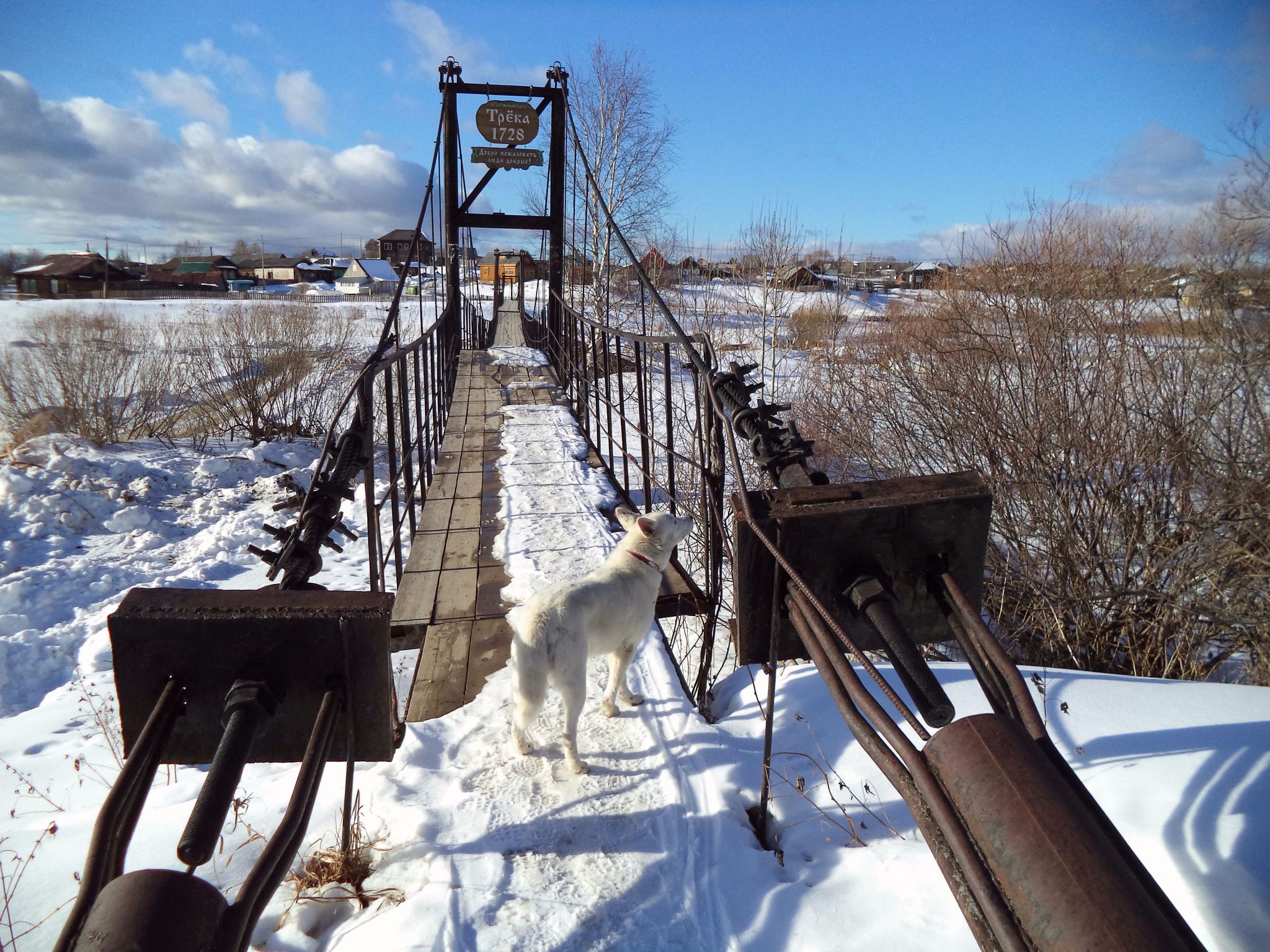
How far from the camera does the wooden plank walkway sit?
2.51 meters

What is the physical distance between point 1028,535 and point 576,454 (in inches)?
147

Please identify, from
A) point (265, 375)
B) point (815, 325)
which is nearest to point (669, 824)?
point (265, 375)

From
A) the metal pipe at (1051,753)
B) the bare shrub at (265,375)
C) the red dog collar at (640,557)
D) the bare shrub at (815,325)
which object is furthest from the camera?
the bare shrub at (265,375)

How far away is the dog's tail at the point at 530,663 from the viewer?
195cm

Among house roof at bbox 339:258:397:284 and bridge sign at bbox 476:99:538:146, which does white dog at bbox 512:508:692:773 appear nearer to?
bridge sign at bbox 476:99:538:146

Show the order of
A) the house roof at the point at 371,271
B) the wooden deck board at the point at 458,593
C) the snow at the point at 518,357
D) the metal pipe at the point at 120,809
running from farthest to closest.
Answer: the house roof at the point at 371,271 → the snow at the point at 518,357 → the wooden deck board at the point at 458,593 → the metal pipe at the point at 120,809

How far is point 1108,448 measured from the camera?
518 cm

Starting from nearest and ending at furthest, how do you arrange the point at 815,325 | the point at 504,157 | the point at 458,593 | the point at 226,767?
the point at 226,767 < the point at 458,593 < the point at 504,157 < the point at 815,325

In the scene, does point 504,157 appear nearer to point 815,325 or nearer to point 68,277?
point 815,325

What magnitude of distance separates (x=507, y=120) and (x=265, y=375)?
6564 millimetres

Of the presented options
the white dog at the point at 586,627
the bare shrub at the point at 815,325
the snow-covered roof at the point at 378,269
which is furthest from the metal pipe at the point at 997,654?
the snow-covered roof at the point at 378,269

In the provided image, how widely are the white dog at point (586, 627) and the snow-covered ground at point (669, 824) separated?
0.50 feet

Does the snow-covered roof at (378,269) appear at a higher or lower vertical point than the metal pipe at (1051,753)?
higher

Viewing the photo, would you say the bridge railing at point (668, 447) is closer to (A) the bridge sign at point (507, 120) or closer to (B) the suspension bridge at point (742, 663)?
(B) the suspension bridge at point (742, 663)
